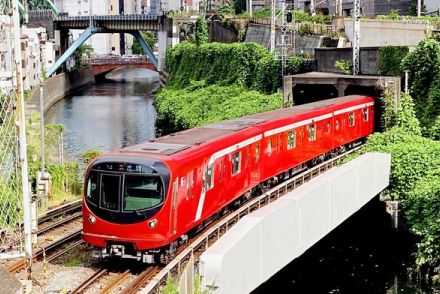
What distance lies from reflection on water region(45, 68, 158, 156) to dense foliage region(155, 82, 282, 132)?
200 cm

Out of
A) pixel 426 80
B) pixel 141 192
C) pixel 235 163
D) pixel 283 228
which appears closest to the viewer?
pixel 141 192

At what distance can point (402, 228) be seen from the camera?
21.2 m

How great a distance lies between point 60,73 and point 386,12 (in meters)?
33.7

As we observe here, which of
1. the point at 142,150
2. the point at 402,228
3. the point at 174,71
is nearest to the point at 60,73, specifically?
the point at 174,71

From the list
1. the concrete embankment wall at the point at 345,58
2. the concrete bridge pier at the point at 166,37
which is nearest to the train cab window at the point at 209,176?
the concrete embankment wall at the point at 345,58

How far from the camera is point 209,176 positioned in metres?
14.9

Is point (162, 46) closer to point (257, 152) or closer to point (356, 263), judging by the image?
point (356, 263)

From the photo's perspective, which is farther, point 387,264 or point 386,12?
point 386,12

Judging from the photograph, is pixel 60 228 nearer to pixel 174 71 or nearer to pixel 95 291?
pixel 95 291

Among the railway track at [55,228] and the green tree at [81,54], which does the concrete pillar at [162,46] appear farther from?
the railway track at [55,228]

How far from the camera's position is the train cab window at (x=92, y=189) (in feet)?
42.7

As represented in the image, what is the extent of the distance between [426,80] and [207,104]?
15.2 metres

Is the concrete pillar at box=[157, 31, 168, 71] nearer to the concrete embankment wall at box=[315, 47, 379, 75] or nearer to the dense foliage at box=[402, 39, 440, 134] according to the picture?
the concrete embankment wall at box=[315, 47, 379, 75]

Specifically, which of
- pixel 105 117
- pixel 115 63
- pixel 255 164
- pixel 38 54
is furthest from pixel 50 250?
pixel 115 63
